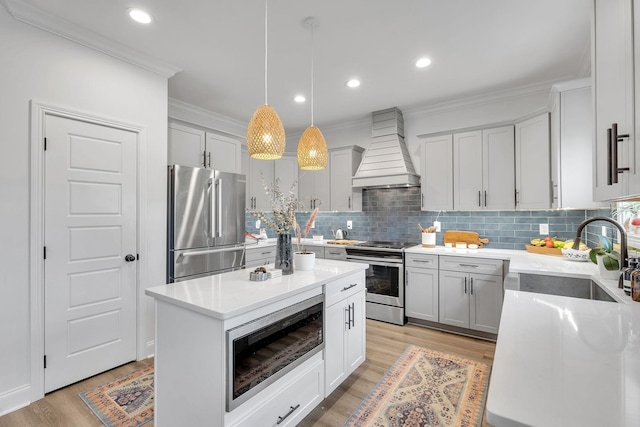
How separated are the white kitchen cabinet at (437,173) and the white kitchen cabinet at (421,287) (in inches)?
30.1

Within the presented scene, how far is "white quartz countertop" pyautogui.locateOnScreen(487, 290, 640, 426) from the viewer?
23.0 inches

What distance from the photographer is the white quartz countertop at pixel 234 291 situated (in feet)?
4.86

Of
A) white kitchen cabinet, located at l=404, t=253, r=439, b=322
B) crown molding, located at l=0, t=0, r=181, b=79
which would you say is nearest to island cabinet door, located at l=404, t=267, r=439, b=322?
white kitchen cabinet, located at l=404, t=253, r=439, b=322

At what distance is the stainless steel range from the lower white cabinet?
123cm

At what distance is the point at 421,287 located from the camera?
3.61 meters

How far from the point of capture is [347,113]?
4.42 metres

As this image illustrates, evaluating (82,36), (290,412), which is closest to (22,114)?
(82,36)

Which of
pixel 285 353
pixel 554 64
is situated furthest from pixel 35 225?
pixel 554 64

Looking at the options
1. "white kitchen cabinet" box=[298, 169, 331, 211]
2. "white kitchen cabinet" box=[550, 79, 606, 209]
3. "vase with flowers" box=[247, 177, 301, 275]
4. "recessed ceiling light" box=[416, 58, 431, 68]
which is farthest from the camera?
"white kitchen cabinet" box=[298, 169, 331, 211]

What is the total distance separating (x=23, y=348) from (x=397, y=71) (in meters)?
3.90

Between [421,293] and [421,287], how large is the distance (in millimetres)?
71

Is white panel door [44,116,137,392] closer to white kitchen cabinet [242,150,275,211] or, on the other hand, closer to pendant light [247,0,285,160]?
pendant light [247,0,285,160]

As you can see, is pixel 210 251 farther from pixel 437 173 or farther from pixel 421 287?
pixel 437 173

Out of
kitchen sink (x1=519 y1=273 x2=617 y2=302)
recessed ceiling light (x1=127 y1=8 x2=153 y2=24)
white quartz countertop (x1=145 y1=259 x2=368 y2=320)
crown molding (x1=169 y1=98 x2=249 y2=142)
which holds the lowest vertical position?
kitchen sink (x1=519 y1=273 x2=617 y2=302)
